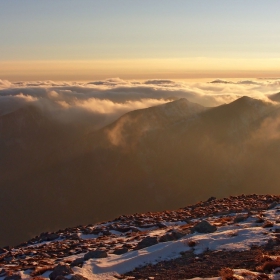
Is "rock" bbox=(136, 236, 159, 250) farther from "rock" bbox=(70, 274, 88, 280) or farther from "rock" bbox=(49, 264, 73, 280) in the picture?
"rock" bbox=(70, 274, 88, 280)

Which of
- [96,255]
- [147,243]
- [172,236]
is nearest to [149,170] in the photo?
[172,236]

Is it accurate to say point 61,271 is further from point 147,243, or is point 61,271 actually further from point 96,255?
point 147,243

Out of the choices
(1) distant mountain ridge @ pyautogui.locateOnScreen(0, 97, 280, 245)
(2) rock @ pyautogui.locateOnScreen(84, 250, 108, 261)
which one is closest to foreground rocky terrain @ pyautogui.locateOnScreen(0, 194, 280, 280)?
(2) rock @ pyautogui.locateOnScreen(84, 250, 108, 261)

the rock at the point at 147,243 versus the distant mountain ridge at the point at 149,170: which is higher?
the rock at the point at 147,243

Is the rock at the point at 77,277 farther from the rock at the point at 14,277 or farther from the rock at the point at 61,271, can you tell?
the rock at the point at 14,277

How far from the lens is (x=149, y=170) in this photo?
180m

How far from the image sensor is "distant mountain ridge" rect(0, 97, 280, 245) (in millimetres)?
164625

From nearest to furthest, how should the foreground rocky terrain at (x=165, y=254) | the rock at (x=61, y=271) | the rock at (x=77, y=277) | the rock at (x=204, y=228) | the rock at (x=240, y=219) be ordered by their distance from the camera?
the rock at (x=77, y=277)
the foreground rocky terrain at (x=165, y=254)
the rock at (x=61, y=271)
the rock at (x=204, y=228)
the rock at (x=240, y=219)

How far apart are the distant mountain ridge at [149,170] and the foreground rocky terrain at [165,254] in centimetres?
12988

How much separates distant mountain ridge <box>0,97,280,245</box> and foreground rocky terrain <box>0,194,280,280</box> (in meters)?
130

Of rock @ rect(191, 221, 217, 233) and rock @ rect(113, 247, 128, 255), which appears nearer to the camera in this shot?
rock @ rect(113, 247, 128, 255)

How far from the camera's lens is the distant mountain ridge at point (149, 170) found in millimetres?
164625

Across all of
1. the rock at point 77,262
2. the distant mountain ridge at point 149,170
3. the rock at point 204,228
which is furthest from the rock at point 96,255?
the distant mountain ridge at point 149,170

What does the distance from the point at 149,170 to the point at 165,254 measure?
520ft
